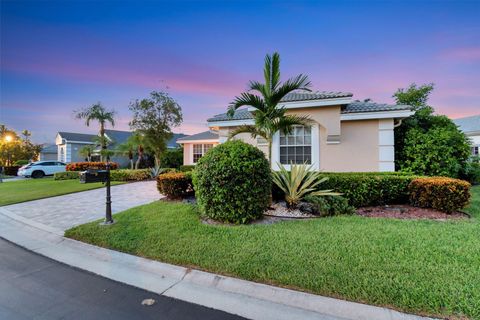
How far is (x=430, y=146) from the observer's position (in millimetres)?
8180

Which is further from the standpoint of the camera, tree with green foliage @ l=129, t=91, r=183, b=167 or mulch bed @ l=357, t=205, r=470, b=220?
tree with green foliage @ l=129, t=91, r=183, b=167

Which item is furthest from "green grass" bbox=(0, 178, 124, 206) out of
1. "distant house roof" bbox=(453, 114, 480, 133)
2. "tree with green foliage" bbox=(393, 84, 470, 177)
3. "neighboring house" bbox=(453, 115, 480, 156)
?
"distant house roof" bbox=(453, 114, 480, 133)

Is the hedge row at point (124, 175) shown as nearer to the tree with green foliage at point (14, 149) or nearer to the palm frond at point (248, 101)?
the palm frond at point (248, 101)

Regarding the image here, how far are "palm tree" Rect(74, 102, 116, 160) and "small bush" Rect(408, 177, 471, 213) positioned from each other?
22.8 meters

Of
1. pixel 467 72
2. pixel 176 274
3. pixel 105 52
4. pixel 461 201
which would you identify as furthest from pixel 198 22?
pixel 467 72

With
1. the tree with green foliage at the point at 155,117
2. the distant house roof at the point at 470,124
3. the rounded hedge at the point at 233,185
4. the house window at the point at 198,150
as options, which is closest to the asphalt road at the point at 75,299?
the rounded hedge at the point at 233,185

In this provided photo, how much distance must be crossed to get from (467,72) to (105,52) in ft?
55.6

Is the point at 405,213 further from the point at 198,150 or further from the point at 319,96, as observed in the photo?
the point at 198,150

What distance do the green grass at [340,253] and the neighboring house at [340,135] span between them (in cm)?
359

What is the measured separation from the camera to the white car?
19.8 meters

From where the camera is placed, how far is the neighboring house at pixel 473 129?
1967cm

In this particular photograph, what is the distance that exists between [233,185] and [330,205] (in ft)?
9.48

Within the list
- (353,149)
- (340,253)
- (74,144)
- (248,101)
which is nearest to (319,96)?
(353,149)

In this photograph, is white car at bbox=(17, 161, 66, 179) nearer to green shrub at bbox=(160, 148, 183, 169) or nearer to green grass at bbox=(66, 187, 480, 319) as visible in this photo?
green shrub at bbox=(160, 148, 183, 169)
